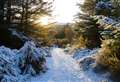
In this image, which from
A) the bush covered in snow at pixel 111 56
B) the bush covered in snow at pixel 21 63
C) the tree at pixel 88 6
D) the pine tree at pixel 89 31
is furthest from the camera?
the tree at pixel 88 6

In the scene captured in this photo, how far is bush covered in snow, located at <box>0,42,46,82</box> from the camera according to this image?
1085cm

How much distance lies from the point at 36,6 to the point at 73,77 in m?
14.0

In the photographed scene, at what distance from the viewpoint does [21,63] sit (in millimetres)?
12102

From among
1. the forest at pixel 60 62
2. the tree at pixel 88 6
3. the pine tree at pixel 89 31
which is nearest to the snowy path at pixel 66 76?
the forest at pixel 60 62

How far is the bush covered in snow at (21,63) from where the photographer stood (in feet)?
35.6

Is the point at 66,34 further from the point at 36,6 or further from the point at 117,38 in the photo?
the point at 117,38

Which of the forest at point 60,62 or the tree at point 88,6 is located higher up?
the tree at point 88,6

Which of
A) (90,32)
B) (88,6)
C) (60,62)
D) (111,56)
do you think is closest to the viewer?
(111,56)

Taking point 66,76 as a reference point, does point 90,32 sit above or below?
above

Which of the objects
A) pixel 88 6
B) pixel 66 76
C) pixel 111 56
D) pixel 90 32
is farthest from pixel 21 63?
pixel 88 6

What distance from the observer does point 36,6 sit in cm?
2486

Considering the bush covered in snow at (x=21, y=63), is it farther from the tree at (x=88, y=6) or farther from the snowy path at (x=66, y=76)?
the tree at (x=88, y=6)

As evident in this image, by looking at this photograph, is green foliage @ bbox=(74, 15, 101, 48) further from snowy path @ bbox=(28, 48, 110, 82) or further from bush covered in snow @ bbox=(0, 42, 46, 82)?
bush covered in snow @ bbox=(0, 42, 46, 82)

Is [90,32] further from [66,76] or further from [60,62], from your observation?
[66,76]
